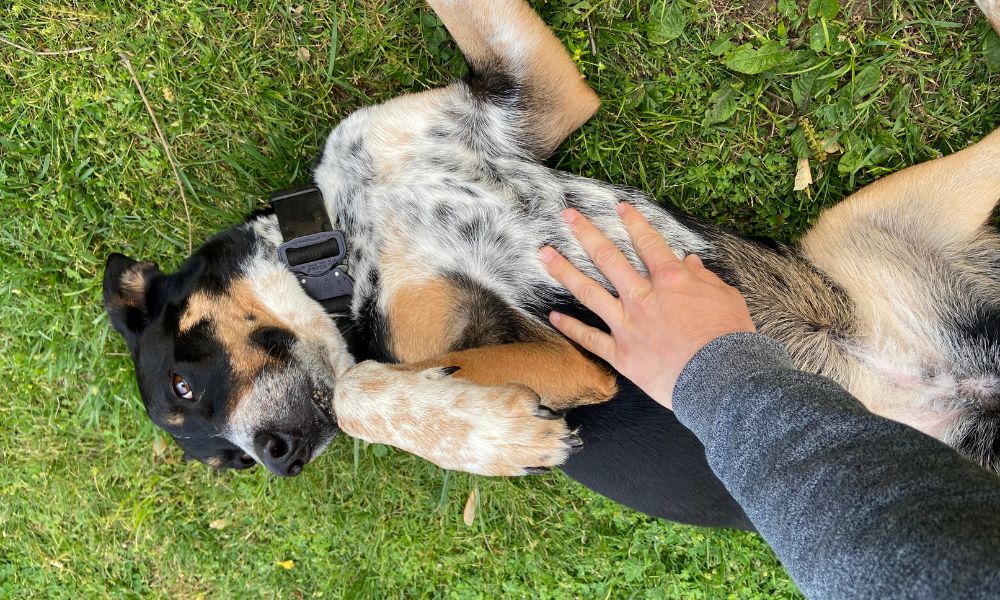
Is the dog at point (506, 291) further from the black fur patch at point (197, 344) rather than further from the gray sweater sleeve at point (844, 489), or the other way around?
the gray sweater sleeve at point (844, 489)

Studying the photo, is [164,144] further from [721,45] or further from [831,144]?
[831,144]

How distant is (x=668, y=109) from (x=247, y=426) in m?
2.82

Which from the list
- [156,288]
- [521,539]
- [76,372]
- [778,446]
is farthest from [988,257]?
[76,372]

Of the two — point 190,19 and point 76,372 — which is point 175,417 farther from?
point 190,19

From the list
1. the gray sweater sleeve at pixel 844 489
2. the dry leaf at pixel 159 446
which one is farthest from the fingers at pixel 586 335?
the dry leaf at pixel 159 446

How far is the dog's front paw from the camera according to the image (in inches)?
99.0

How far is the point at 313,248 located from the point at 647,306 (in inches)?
63.4

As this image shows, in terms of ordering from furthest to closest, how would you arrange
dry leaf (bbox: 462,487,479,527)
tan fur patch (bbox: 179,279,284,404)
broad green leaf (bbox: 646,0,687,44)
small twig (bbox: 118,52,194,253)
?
1. dry leaf (bbox: 462,487,479,527)
2. small twig (bbox: 118,52,194,253)
3. broad green leaf (bbox: 646,0,687,44)
4. tan fur patch (bbox: 179,279,284,404)

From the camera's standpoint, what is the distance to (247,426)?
2.91 meters

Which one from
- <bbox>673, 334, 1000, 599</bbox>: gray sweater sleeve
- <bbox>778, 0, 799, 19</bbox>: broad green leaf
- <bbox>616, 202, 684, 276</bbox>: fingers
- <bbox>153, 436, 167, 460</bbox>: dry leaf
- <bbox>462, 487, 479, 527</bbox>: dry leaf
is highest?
<bbox>778, 0, 799, 19</bbox>: broad green leaf

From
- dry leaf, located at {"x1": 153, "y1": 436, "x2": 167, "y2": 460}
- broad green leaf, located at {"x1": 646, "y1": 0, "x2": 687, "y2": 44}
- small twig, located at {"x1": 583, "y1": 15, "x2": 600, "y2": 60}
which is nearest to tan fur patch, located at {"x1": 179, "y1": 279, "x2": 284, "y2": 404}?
dry leaf, located at {"x1": 153, "y1": 436, "x2": 167, "y2": 460}

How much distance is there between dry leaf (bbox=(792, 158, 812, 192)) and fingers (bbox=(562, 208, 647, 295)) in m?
1.29

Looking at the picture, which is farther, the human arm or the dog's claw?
the dog's claw

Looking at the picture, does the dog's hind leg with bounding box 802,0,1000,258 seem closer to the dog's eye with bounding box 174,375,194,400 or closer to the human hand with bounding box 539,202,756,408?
the human hand with bounding box 539,202,756,408
